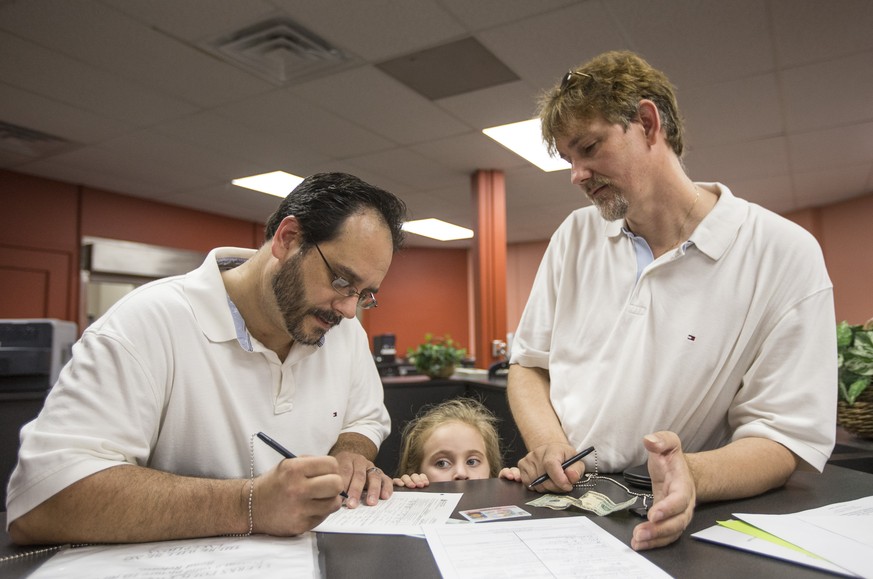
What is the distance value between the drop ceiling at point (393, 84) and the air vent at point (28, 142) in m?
0.03

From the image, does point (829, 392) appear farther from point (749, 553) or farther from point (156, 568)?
point (156, 568)

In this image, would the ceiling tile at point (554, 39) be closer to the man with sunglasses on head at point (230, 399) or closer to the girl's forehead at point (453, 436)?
the girl's forehead at point (453, 436)

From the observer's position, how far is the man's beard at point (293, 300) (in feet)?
4.36

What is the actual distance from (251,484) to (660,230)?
104 cm

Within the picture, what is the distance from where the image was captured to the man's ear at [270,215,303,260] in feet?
4.47

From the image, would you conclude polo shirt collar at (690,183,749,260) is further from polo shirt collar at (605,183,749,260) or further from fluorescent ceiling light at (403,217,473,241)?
fluorescent ceiling light at (403,217,473,241)

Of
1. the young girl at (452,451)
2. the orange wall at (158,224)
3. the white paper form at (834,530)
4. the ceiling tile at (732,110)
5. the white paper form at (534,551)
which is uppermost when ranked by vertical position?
the ceiling tile at (732,110)

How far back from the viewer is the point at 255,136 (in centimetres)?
467

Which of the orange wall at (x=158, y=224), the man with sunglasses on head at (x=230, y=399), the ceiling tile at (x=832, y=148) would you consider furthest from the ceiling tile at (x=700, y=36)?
the orange wall at (x=158, y=224)

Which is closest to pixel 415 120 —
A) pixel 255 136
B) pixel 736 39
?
pixel 255 136

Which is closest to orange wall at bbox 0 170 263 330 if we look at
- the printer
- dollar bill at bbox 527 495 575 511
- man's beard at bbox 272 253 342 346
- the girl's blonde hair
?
the printer

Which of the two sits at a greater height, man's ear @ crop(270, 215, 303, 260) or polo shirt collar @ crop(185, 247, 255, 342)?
man's ear @ crop(270, 215, 303, 260)

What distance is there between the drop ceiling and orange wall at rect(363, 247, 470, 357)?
4.04 meters

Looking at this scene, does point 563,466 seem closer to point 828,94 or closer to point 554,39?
point 554,39
